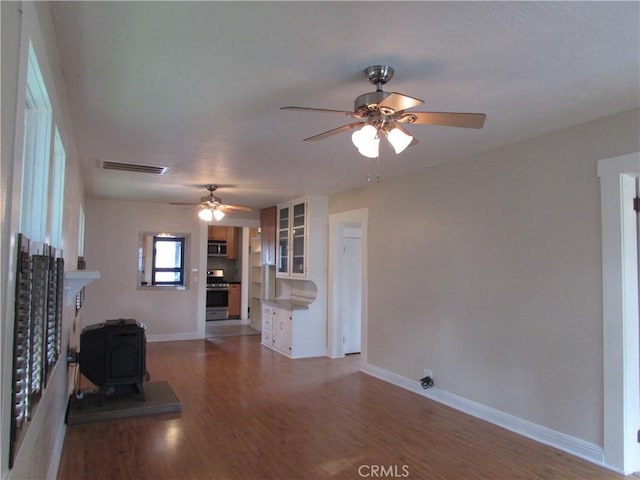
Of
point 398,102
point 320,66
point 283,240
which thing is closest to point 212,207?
point 283,240

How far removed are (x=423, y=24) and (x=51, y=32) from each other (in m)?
1.71

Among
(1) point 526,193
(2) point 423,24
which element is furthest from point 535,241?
(2) point 423,24

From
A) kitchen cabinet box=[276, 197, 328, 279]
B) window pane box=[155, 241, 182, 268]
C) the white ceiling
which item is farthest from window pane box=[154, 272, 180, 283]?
the white ceiling

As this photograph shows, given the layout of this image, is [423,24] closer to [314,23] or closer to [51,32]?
[314,23]

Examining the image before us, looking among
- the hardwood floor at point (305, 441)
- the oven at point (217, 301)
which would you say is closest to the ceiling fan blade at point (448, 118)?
the hardwood floor at point (305, 441)

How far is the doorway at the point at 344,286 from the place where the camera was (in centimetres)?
670

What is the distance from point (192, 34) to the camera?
207 cm

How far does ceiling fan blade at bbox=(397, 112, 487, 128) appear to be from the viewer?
88.0 inches

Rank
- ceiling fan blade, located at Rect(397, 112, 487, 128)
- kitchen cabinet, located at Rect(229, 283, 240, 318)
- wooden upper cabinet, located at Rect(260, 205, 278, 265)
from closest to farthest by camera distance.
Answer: ceiling fan blade, located at Rect(397, 112, 487, 128)
wooden upper cabinet, located at Rect(260, 205, 278, 265)
kitchen cabinet, located at Rect(229, 283, 240, 318)

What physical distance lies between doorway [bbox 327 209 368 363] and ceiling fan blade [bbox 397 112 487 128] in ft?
13.0

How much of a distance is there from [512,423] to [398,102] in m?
2.99

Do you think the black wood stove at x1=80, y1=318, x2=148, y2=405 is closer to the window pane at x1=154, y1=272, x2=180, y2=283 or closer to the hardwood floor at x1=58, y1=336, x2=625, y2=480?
the hardwood floor at x1=58, y1=336, x2=625, y2=480

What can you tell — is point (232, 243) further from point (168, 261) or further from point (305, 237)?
point (305, 237)

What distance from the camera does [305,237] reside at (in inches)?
267
